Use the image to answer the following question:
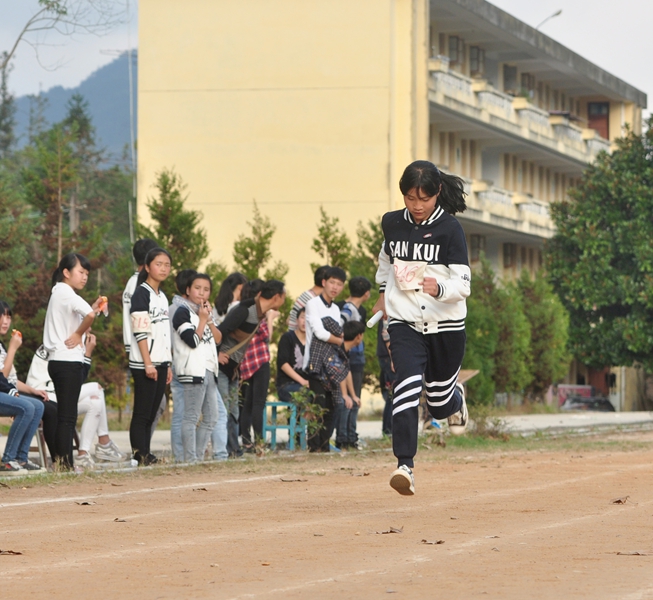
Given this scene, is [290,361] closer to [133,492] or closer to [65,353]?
[65,353]

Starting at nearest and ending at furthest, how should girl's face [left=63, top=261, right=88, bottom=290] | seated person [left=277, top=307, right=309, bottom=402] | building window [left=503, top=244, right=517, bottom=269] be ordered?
1. girl's face [left=63, top=261, right=88, bottom=290]
2. seated person [left=277, top=307, right=309, bottom=402]
3. building window [left=503, top=244, right=517, bottom=269]

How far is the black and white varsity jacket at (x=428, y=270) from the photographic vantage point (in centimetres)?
970

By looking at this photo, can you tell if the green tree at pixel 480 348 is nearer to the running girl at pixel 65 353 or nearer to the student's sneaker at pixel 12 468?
the running girl at pixel 65 353

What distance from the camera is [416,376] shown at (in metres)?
9.69

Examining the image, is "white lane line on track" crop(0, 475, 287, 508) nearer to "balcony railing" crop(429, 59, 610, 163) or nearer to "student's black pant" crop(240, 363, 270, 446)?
"student's black pant" crop(240, 363, 270, 446)

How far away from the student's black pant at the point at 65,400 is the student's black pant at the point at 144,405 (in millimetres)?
622

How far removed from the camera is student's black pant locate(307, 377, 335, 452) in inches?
636

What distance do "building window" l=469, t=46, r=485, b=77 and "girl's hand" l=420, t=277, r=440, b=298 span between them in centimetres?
3904

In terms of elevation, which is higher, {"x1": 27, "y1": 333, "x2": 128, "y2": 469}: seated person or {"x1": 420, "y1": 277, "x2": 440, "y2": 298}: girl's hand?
{"x1": 420, "y1": 277, "x2": 440, "y2": 298}: girl's hand

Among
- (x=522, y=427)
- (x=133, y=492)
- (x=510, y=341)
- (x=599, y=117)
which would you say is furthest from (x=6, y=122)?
(x=133, y=492)

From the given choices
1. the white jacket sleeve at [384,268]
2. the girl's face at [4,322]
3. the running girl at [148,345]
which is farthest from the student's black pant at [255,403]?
the white jacket sleeve at [384,268]

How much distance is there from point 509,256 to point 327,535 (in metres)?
45.6

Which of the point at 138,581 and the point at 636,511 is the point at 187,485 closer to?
the point at 636,511

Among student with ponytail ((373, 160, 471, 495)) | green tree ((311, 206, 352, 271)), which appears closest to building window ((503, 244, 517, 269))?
green tree ((311, 206, 352, 271))
